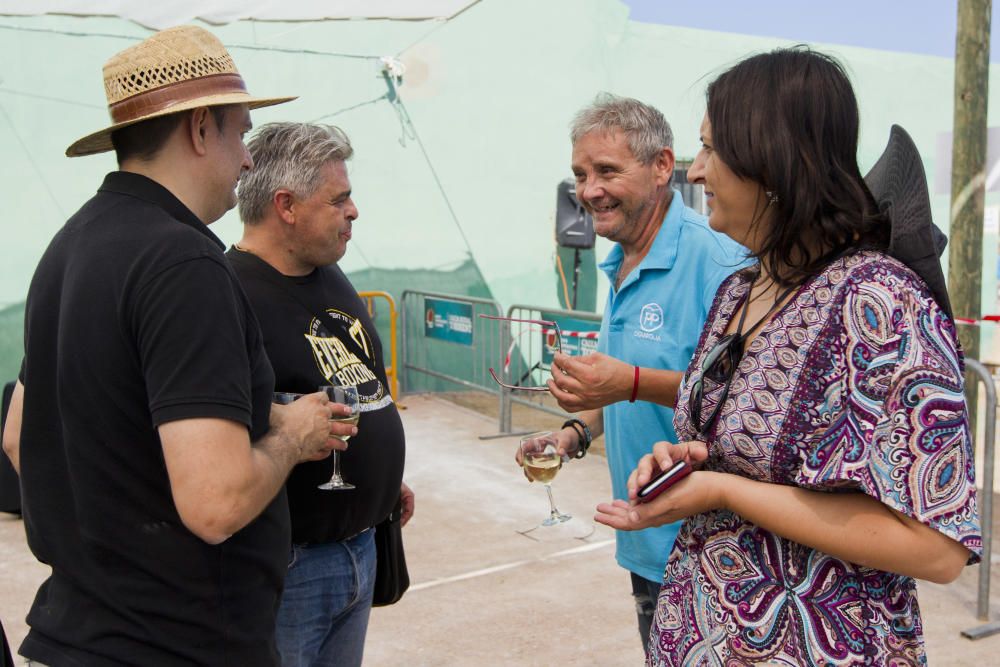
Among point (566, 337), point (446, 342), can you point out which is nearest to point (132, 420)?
point (566, 337)

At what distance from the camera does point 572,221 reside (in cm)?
1152

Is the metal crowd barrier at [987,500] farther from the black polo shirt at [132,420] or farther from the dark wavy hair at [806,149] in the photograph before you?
the black polo shirt at [132,420]

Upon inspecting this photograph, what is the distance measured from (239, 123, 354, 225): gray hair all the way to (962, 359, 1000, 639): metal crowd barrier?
322 cm

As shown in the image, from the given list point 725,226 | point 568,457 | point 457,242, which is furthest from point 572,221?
point 725,226

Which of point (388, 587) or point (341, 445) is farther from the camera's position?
point (388, 587)

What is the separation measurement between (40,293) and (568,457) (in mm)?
1571

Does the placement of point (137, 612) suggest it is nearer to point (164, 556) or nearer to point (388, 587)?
point (164, 556)

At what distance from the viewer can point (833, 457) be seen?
155cm

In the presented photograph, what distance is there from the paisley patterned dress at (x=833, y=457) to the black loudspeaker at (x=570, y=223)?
980 centimetres

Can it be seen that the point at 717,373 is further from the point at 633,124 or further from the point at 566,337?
the point at 566,337

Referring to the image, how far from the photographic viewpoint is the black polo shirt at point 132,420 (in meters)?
1.69

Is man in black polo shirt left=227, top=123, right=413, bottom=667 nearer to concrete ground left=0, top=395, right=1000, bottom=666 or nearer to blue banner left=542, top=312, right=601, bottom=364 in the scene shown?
concrete ground left=0, top=395, right=1000, bottom=666

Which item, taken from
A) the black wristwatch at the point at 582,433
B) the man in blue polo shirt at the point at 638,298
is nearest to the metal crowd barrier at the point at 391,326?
the man in blue polo shirt at the point at 638,298

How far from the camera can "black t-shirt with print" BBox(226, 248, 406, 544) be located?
8.19 feet
